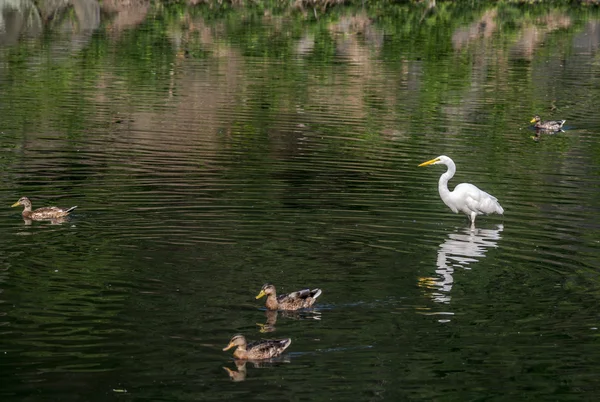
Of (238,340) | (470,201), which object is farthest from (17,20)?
(238,340)

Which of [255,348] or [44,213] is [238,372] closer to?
[255,348]

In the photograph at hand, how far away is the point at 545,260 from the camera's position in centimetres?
1803

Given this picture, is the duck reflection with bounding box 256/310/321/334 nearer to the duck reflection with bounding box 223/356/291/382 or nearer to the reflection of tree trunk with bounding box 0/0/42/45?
the duck reflection with bounding box 223/356/291/382

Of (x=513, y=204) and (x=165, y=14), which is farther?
(x=165, y=14)

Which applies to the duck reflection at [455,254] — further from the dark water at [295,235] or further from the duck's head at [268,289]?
the duck's head at [268,289]

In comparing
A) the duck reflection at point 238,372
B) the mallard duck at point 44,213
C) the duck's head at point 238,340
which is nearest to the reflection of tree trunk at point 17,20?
the mallard duck at point 44,213

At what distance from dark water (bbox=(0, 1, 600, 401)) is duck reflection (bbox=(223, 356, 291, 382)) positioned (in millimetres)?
34

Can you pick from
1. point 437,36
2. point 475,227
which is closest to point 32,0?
point 437,36

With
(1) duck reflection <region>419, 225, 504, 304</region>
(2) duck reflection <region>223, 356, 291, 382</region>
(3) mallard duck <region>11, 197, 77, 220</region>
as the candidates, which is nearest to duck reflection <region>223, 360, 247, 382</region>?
(2) duck reflection <region>223, 356, 291, 382</region>

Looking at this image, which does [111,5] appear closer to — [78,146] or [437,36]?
[437,36]

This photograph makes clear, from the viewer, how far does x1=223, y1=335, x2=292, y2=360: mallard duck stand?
13344mm

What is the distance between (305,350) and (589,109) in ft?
83.7

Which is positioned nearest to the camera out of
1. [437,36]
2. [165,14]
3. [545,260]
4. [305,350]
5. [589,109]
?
[305,350]

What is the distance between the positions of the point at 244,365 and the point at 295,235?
6.10m
